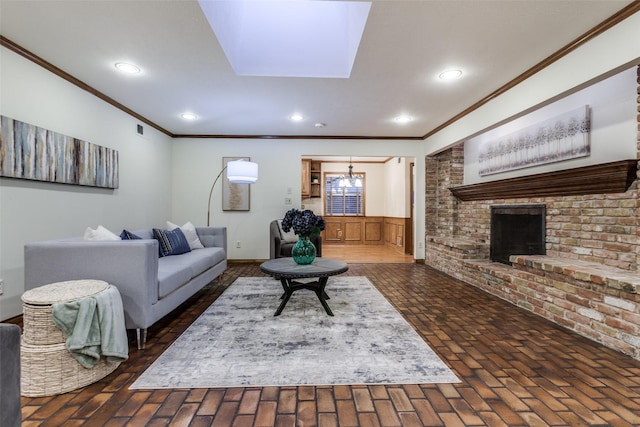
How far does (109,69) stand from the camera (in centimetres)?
303

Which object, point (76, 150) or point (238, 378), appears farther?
→ point (76, 150)

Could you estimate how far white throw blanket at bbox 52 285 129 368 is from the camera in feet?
5.52

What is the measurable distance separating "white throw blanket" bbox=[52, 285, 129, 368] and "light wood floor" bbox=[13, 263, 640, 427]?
18 cm

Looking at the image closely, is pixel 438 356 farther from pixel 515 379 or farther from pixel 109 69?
pixel 109 69

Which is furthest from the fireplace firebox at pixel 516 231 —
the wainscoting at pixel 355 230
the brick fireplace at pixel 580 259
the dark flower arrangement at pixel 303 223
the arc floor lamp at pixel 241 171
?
the wainscoting at pixel 355 230

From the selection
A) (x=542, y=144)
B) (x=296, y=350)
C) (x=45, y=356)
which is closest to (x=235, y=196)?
(x=296, y=350)

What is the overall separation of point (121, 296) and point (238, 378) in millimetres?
1046

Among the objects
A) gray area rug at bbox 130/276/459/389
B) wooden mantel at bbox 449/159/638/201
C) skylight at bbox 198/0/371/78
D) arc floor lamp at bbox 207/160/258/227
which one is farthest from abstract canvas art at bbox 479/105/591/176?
arc floor lamp at bbox 207/160/258/227

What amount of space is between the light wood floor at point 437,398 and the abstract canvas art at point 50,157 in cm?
180

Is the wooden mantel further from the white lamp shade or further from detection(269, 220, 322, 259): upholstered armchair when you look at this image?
the white lamp shade

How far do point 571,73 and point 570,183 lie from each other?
1.01 m

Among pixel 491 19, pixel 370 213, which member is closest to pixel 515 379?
pixel 491 19

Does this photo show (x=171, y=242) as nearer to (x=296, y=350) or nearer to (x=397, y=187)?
(x=296, y=350)

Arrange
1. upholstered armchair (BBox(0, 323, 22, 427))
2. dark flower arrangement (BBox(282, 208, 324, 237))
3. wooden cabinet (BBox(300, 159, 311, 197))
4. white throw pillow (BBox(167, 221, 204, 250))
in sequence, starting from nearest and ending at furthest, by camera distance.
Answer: upholstered armchair (BBox(0, 323, 22, 427)), dark flower arrangement (BBox(282, 208, 324, 237)), white throw pillow (BBox(167, 221, 204, 250)), wooden cabinet (BBox(300, 159, 311, 197))
